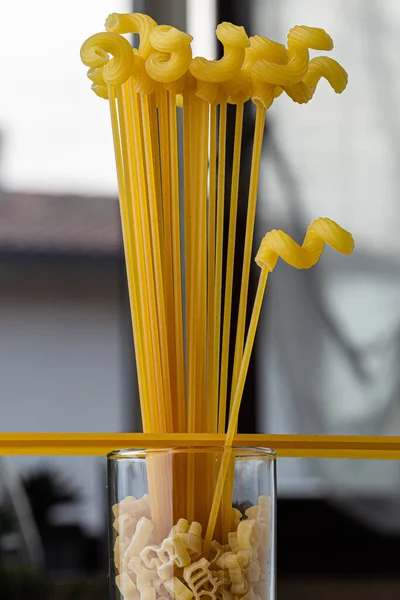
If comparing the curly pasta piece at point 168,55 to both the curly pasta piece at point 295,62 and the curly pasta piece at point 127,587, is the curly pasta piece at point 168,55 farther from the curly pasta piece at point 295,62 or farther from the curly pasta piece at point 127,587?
the curly pasta piece at point 127,587

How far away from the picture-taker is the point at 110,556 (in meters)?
0.37

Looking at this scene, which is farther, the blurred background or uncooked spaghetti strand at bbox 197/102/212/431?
the blurred background

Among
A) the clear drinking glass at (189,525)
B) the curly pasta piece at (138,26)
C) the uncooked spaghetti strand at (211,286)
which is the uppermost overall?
the curly pasta piece at (138,26)

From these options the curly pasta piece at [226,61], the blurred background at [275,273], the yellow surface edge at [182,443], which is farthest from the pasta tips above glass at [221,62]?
the blurred background at [275,273]

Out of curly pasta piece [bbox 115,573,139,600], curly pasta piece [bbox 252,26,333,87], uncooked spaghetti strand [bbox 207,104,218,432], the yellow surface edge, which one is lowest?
curly pasta piece [bbox 115,573,139,600]

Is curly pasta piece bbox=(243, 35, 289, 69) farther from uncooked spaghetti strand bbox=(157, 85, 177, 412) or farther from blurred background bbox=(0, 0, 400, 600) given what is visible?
blurred background bbox=(0, 0, 400, 600)

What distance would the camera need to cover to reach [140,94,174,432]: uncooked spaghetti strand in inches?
15.9

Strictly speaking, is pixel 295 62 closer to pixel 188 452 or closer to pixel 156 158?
pixel 156 158

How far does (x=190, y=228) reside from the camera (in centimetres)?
42

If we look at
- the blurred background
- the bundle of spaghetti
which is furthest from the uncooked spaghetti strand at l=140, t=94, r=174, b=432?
the blurred background

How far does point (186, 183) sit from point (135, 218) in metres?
0.03

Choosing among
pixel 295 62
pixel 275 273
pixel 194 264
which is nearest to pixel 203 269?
pixel 194 264

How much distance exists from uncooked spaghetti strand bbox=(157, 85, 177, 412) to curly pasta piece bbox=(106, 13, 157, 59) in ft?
0.07

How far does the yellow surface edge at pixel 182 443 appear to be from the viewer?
39 cm
